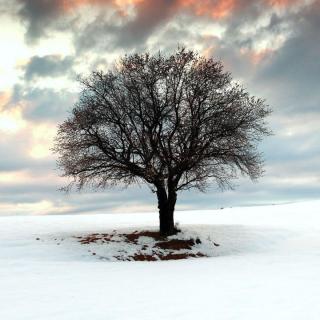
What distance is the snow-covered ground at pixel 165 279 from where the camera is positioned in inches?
512

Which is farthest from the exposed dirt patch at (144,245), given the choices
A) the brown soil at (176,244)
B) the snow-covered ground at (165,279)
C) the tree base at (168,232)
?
the snow-covered ground at (165,279)

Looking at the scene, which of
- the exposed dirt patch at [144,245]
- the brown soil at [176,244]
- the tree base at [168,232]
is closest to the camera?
the exposed dirt patch at [144,245]

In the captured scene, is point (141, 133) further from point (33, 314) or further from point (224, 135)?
point (33, 314)

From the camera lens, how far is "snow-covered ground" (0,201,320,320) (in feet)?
42.7

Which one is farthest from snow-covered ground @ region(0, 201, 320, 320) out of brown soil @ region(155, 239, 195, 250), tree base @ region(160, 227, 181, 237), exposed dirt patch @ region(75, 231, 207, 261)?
brown soil @ region(155, 239, 195, 250)

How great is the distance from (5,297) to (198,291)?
5.98 metres

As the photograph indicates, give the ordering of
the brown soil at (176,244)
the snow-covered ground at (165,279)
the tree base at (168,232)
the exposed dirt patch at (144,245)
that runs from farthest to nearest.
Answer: the tree base at (168,232)
the brown soil at (176,244)
the exposed dirt patch at (144,245)
the snow-covered ground at (165,279)

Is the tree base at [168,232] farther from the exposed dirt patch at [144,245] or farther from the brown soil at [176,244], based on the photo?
the brown soil at [176,244]

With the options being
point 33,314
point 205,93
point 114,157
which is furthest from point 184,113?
point 33,314

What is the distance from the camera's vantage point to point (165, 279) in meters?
18.8

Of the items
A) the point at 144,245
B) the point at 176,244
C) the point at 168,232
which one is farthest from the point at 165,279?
the point at 168,232

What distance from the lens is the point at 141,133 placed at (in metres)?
30.6

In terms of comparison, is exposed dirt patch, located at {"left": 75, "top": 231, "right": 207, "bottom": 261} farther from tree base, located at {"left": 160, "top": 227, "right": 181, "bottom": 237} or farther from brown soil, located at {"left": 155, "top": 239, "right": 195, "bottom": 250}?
tree base, located at {"left": 160, "top": 227, "right": 181, "bottom": 237}

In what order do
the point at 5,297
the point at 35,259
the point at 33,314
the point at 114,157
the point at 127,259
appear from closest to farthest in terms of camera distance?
the point at 33,314 < the point at 5,297 < the point at 35,259 < the point at 127,259 < the point at 114,157
